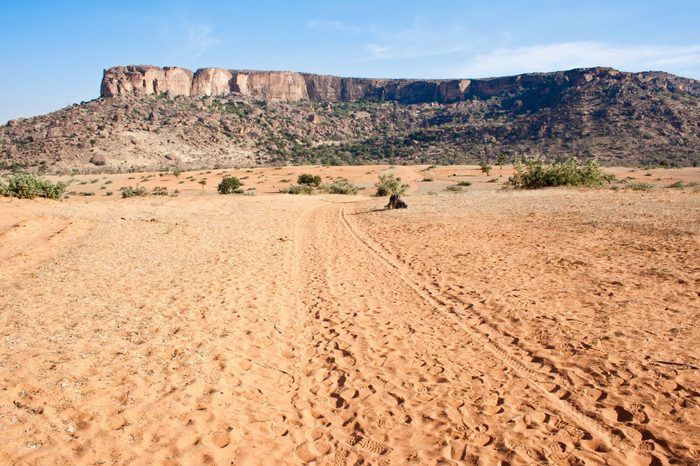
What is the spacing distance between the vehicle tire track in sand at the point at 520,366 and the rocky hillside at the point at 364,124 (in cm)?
4813

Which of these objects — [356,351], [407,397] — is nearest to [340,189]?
[356,351]

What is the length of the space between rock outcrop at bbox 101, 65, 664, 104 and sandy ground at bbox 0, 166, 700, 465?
8612 centimetres

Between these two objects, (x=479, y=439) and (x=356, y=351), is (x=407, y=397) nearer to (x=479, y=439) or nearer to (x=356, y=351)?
(x=479, y=439)

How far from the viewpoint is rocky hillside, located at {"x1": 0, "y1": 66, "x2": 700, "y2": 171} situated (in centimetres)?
6012

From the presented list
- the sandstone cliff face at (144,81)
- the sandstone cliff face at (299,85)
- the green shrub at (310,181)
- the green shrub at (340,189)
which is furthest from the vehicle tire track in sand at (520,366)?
the sandstone cliff face at (144,81)

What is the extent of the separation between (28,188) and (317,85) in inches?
4162

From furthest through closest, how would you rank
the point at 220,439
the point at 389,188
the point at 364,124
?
the point at 364,124 < the point at 389,188 < the point at 220,439

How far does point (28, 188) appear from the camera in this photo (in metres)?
23.2

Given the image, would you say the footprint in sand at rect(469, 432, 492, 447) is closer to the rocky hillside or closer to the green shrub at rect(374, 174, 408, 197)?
the green shrub at rect(374, 174, 408, 197)

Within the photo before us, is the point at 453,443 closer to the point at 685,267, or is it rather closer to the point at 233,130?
the point at 685,267

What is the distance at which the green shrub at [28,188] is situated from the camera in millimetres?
22906

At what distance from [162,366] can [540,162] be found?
95.9 feet

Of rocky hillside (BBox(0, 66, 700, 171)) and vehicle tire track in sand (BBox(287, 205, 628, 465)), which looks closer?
vehicle tire track in sand (BBox(287, 205, 628, 465))

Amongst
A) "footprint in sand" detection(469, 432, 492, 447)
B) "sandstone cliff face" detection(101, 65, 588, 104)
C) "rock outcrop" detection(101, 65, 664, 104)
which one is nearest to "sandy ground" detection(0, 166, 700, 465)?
"footprint in sand" detection(469, 432, 492, 447)
